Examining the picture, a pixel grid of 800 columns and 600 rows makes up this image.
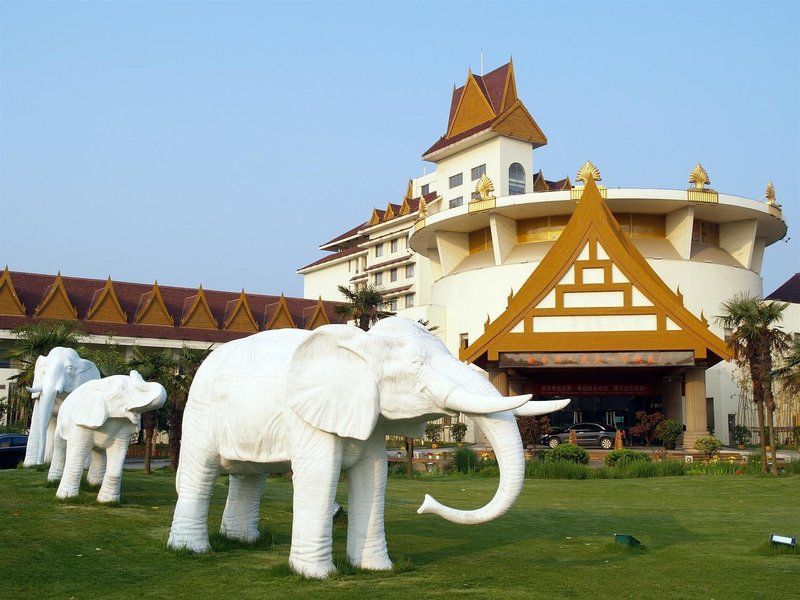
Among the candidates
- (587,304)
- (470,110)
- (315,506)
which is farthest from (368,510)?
(470,110)

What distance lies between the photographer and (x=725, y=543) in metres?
12.4

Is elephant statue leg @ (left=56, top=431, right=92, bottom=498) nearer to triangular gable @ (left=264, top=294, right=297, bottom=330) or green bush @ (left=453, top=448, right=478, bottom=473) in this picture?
green bush @ (left=453, top=448, right=478, bottom=473)

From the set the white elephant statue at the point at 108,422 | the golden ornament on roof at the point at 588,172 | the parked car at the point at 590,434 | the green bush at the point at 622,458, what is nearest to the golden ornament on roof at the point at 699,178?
the golden ornament on roof at the point at 588,172

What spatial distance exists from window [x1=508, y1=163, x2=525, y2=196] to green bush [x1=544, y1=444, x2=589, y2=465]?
3573 cm

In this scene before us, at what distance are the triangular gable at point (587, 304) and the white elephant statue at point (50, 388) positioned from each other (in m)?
19.7

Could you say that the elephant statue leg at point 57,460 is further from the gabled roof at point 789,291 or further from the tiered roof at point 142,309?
the gabled roof at point 789,291

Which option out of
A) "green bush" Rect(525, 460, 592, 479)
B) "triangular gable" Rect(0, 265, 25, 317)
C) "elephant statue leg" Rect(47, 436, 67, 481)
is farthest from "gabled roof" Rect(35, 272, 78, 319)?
"elephant statue leg" Rect(47, 436, 67, 481)

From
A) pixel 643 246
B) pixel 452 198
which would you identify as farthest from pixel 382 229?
pixel 643 246

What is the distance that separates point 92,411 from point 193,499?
437 cm

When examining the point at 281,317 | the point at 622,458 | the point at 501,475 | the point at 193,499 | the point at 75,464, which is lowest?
the point at 193,499

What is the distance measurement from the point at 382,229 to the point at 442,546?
6149cm

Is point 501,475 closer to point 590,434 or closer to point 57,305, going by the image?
point 590,434

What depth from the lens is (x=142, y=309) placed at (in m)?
56.1

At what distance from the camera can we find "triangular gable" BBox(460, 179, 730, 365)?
37656mm
